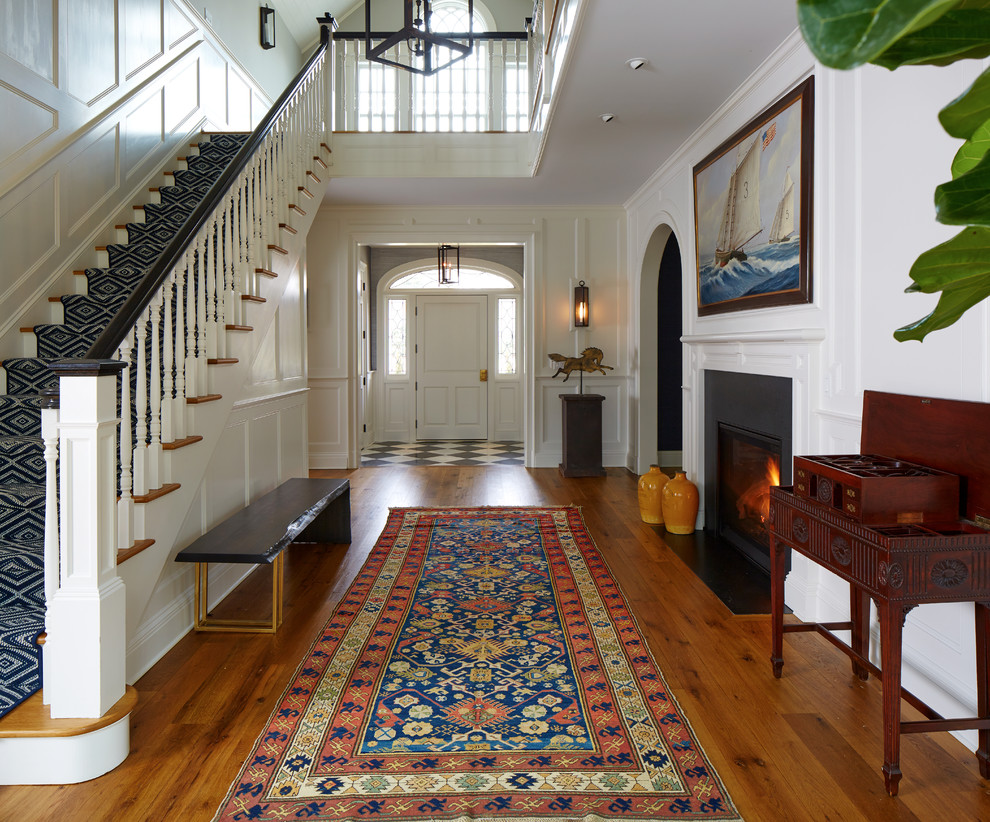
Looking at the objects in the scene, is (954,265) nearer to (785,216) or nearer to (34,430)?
(785,216)

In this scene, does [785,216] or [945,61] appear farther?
[785,216]

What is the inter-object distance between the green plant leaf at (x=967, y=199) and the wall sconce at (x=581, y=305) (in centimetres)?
743

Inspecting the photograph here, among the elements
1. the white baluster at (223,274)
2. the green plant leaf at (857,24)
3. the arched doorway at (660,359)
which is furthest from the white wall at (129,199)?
the arched doorway at (660,359)

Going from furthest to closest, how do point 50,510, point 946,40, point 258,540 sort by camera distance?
point 258,540 → point 50,510 → point 946,40

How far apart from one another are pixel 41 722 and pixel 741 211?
4.12 meters

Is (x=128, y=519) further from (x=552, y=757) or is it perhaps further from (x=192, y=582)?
(x=552, y=757)

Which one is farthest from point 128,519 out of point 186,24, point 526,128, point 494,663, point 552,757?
point 526,128

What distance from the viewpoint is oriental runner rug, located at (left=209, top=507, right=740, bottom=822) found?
6.65 ft

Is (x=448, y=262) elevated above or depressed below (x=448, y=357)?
above

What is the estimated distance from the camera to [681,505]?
506 centimetres

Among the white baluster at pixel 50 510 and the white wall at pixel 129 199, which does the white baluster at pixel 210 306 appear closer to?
the white wall at pixel 129 199

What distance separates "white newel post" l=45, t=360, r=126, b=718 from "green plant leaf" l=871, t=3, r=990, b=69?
7.24 ft

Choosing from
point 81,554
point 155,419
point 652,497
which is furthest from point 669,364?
point 81,554

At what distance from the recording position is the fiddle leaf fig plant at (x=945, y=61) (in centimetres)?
41
